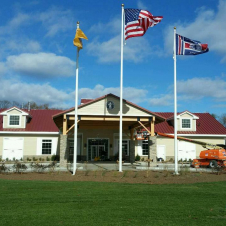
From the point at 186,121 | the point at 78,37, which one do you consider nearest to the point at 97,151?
the point at 186,121

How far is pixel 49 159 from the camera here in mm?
30578

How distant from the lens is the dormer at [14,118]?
103 feet

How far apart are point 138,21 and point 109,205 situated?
11668 mm

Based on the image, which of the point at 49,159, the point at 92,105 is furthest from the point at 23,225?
the point at 49,159

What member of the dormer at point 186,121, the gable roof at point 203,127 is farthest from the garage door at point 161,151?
the dormer at point 186,121

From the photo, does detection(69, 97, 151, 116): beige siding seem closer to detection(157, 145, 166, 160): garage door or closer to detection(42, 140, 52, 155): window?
detection(42, 140, 52, 155): window

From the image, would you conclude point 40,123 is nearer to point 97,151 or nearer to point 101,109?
point 97,151

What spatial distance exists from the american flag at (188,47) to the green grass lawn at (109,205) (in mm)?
8346

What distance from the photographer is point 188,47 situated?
1639cm

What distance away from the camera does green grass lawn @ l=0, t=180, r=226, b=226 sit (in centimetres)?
657

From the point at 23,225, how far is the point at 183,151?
28192 millimetres

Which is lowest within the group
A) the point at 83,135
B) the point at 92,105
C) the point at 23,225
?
the point at 23,225

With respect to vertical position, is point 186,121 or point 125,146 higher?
point 186,121

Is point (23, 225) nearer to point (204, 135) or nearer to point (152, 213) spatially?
point (152, 213)
